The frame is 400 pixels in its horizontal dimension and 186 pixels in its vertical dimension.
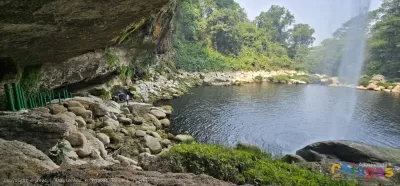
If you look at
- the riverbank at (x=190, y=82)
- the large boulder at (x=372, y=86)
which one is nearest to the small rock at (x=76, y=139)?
the riverbank at (x=190, y=82)

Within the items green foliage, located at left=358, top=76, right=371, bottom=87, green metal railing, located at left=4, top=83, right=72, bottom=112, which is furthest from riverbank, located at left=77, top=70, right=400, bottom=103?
green metal railing, located at left=4, top=83, right=72, bottom=112

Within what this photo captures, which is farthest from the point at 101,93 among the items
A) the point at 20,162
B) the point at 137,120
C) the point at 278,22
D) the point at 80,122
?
the point at 278,22

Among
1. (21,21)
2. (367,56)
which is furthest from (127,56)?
(367,56)

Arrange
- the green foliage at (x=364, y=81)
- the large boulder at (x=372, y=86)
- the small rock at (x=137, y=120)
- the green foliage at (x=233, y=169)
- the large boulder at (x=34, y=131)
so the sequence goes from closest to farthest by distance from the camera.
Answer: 1. the large boulder at (x=34, y=131)
2. the green foliage at (x=233, y=169)
3. the small rock at (x=137, y=120)
4. the large boulder at (x=372, y=86)
5. the green foliage at (x=364, y=81)

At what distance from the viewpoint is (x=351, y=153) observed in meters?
9.87

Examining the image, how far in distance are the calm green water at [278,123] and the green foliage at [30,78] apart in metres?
7.43

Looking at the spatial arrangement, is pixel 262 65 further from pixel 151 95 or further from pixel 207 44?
pixel 151 95

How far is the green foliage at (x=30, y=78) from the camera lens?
31.1ft

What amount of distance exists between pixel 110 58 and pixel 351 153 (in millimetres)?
13442

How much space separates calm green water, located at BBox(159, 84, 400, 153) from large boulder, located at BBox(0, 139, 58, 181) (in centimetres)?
1007

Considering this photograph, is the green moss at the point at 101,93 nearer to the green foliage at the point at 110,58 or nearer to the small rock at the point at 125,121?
the green foliage at the point at 110,58

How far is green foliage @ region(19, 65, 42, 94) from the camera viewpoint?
31.1ft

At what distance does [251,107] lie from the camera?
21859 mm

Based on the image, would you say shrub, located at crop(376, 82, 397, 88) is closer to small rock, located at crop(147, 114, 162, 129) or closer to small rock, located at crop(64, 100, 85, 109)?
small rock, located at crop(147, 114, 162, 129)
